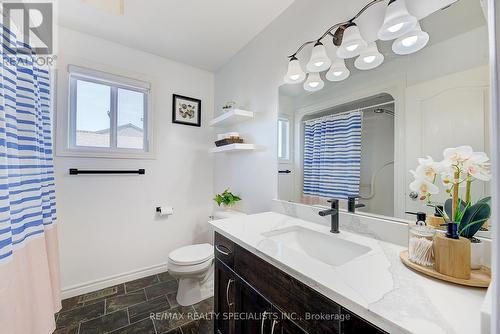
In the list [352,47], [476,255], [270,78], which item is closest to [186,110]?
[270,78]

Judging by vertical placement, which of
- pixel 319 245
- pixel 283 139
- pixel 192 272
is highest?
pixel 283 139

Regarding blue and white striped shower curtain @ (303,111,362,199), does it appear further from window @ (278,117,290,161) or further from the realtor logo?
the realtor logo

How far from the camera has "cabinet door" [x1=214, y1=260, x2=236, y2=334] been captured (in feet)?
3.75

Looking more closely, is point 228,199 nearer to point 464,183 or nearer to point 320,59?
point 320,59

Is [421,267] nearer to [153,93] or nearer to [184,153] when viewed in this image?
[184,153]

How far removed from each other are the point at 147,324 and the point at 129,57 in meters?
2.49

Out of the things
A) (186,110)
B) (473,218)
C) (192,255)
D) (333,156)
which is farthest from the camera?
(186,110)

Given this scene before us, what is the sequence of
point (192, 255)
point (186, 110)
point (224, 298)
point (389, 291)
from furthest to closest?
point (186, 110) < point (192, 255) < point (224, 298) < point (389, 291)

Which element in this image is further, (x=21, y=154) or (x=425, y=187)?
(x=21, y=154)

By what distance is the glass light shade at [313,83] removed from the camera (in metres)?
1.42

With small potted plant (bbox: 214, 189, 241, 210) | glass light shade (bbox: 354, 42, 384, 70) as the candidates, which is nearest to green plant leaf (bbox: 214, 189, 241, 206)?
small potted plant (bbox: 214, 189, 241, 210)

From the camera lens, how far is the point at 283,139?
169 cm

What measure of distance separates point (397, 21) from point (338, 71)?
0.36 metres

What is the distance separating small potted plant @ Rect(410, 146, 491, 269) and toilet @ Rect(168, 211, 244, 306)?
1628 mm
